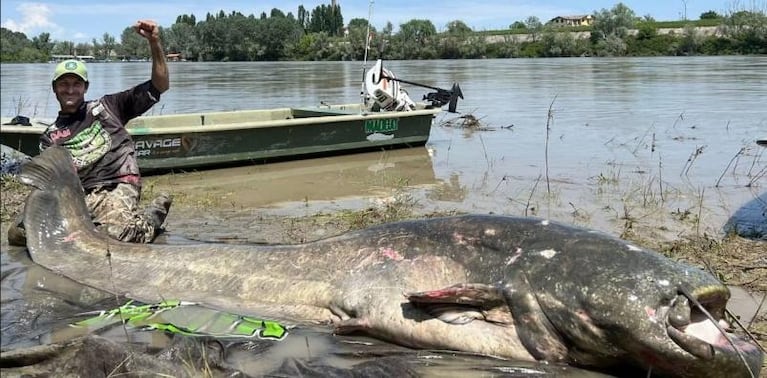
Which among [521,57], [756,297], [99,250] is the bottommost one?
[756,297]

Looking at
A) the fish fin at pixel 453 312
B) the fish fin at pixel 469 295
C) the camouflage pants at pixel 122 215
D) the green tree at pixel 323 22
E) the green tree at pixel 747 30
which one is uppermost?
the green tree at pixel 323 22

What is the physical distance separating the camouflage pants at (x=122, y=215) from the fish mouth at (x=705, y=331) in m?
3.90

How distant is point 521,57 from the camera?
7438 cm

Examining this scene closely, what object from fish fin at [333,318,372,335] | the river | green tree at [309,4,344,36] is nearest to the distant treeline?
green tree at [309,4,344,36]

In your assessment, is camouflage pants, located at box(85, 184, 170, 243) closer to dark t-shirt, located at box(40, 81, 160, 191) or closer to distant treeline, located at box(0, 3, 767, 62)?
dark t-shirt, located at box(40, 81, 160, 191)

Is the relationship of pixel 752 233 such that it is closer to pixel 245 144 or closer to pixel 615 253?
pixel 615 253

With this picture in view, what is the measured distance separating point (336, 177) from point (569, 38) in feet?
213

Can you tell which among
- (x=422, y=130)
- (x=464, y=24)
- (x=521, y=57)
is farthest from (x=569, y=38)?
(x=422, y=130)

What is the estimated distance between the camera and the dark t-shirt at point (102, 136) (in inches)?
220

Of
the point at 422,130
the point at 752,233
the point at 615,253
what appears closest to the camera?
the point at 615,253

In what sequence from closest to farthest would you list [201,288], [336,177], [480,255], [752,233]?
[480,255] < [201,288] < [752,233] < [336,177]

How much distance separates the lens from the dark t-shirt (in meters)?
5.59

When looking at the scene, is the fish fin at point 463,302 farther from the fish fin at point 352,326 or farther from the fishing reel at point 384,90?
the fishing reel at point 384,90

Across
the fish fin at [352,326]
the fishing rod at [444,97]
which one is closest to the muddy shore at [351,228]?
the fish fin at [352,326]
